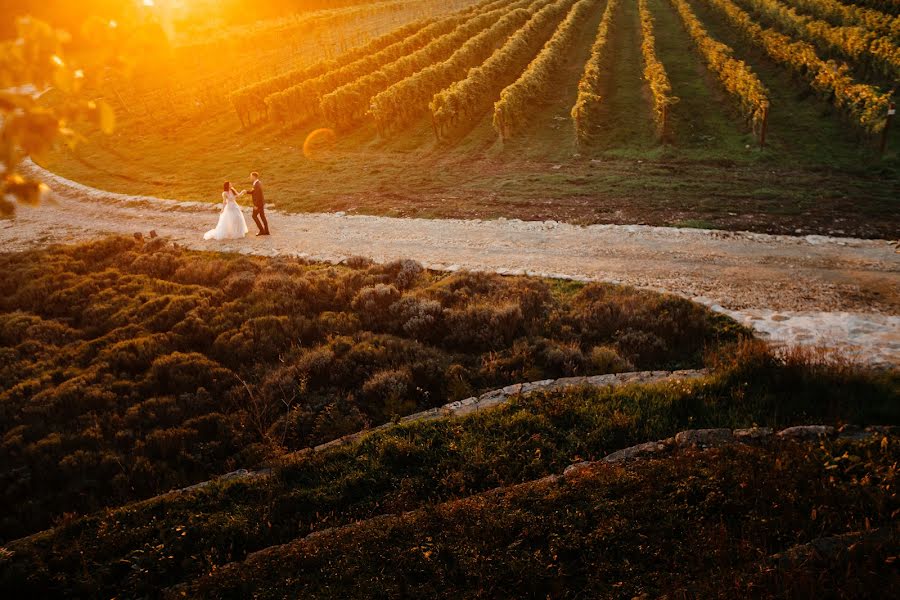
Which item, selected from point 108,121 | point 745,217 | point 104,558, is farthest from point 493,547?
point 745,217

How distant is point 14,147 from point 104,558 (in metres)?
4.77

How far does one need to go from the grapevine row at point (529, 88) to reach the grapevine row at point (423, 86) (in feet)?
17.8

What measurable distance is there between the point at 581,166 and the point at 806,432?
18.6 meters

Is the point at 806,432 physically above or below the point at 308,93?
below

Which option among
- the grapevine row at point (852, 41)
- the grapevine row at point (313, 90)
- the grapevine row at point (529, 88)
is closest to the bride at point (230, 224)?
the grapevine row at point (529, 88)

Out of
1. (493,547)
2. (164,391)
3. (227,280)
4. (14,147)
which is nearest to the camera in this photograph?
(14,147)

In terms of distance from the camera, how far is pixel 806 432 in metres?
6.29

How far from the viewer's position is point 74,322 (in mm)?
12398

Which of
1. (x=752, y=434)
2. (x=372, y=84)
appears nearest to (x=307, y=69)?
(x=372, y=84)

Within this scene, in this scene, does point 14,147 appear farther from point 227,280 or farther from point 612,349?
point 227,280

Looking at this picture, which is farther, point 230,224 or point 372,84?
point 372,84

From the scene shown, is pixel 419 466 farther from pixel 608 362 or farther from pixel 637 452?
pixel 608 362

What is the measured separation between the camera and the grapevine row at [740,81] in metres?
23.6

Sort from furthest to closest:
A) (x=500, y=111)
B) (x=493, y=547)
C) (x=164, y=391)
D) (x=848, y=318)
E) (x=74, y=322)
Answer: (x=500, y=111) → (x=74, y=322) → (x=848, y=318) → (x=164, y=391) → (x=493, y=547)
